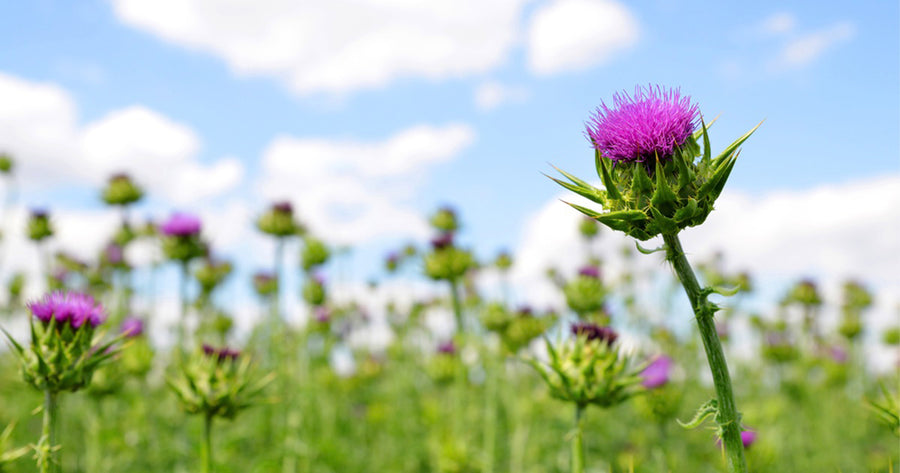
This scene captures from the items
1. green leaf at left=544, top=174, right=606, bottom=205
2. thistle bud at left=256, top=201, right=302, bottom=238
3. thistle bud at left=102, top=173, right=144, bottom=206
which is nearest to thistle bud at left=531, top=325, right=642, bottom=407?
green leaf at left=544, top=174, right=606, bottom=205

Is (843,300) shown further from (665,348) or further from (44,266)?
(44,266)

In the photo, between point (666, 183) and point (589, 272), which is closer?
point (666, 183)

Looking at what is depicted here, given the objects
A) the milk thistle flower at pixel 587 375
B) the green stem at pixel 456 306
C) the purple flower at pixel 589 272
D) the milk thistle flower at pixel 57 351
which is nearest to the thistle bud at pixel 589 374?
the milk thistle flower at pixel 587 375

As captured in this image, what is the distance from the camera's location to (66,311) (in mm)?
3887

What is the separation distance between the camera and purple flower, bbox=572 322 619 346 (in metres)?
4.64

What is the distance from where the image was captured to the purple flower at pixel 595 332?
4.64m

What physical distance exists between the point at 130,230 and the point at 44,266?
1.86 meters

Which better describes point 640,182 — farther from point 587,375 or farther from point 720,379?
point 587,375

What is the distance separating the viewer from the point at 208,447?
420 centimetres

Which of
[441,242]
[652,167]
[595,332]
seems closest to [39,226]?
[441,242]

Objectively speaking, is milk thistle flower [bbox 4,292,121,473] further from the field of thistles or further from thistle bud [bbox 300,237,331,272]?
thistle bud [bbox 300,237,331,272]

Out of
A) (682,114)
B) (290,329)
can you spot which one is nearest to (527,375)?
(290,329)

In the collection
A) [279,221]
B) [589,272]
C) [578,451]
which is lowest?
[578,451]

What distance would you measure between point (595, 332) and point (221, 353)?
2753 millimetres
